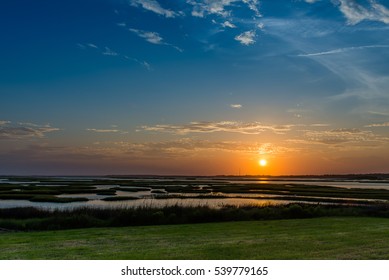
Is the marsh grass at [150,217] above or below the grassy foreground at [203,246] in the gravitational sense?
below

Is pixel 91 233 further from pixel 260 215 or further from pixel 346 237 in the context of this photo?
pixel 260 215

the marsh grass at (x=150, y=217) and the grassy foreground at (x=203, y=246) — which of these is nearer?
the grassy foreground at (x=203, y=246)

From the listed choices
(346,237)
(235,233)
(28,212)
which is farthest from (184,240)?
(28,212)

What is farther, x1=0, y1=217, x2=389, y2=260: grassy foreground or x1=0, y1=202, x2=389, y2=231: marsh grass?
x1=0, y1=202, x2=389, y2=231: marsh grass

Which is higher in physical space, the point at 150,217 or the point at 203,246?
the point at 203,246

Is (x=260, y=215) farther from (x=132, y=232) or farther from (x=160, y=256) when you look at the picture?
(x=160, y=256)

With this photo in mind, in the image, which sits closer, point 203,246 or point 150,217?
point 203,246

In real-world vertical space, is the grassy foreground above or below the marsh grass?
above

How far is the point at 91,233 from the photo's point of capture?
23859 mm

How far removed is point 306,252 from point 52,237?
554 inches
